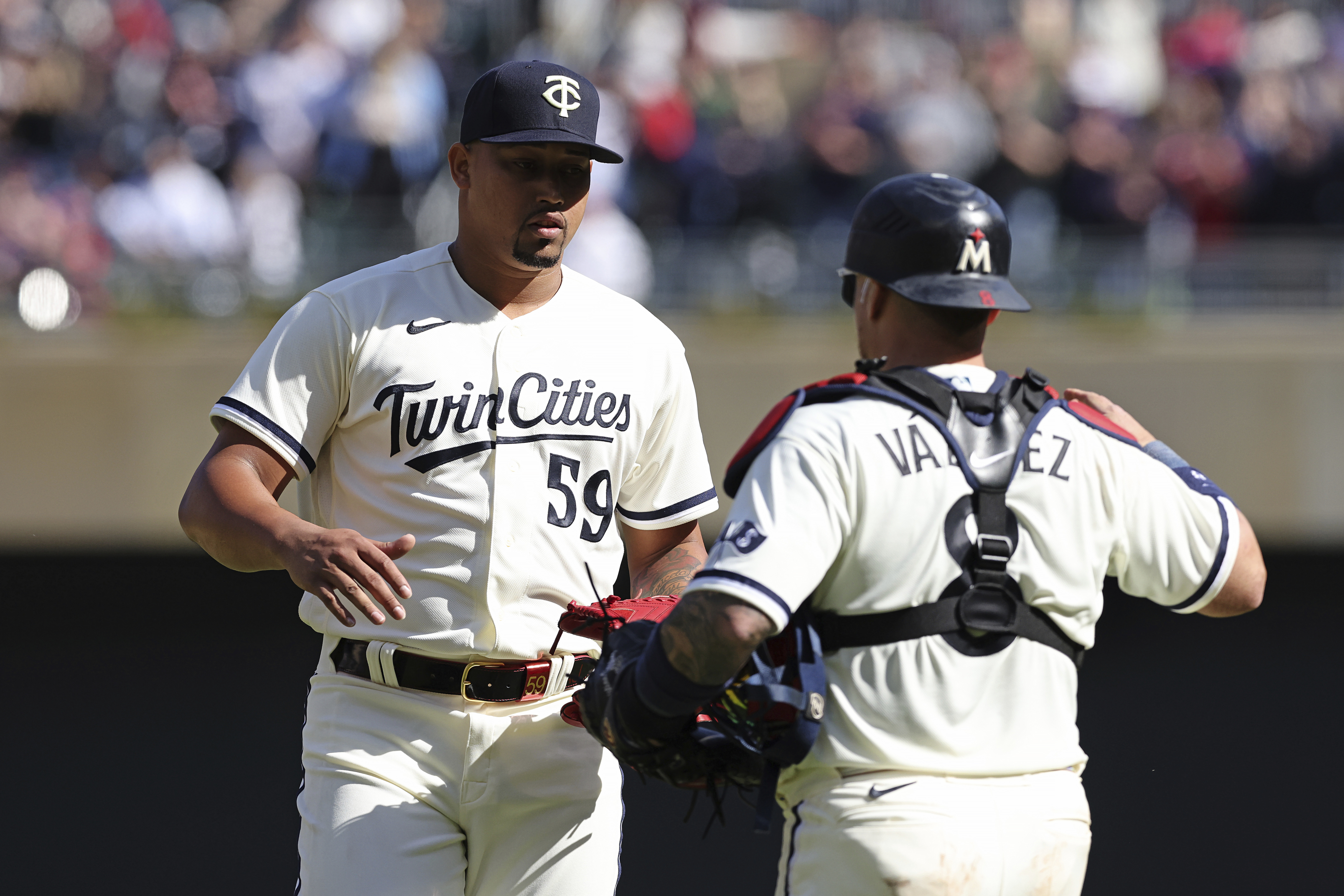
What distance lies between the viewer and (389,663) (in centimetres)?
299

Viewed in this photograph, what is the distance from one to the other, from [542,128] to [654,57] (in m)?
6.19

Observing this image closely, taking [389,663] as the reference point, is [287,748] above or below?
below

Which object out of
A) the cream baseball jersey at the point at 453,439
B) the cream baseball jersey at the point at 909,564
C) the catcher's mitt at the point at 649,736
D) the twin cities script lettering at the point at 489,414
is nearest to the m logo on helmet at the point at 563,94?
the cream baseball jersey at the point at 453,439

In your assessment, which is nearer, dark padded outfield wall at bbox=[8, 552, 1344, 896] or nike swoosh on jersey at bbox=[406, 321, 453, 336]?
nike swoosh on jersey at bbox=[406, 321, 453, 336]

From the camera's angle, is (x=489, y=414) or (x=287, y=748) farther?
(x=287, y=748)

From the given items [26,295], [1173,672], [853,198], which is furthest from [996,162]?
[26,295]

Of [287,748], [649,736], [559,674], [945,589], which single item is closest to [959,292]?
[945,589]

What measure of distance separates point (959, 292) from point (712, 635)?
72 cm

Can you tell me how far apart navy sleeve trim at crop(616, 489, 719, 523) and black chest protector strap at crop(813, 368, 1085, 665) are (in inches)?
36.2

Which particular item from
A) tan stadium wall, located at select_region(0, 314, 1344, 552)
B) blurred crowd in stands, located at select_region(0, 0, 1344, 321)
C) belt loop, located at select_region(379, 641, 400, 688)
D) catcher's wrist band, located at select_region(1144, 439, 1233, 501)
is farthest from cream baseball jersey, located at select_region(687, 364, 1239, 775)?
blurred crowd in stands, located at select_region(0, 0, 1344, 321)

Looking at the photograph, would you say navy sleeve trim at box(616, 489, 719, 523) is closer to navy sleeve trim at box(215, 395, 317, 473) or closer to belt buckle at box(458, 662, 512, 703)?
belt buckle at box(458, 662, 512, 703)

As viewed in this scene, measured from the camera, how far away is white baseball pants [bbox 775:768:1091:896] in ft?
7.80

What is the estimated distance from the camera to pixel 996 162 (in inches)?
326

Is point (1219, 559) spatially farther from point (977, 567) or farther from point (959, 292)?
point (959, 292)
